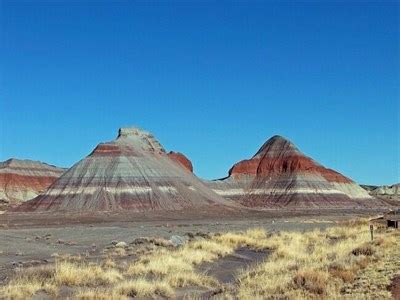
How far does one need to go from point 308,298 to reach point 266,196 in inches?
5353

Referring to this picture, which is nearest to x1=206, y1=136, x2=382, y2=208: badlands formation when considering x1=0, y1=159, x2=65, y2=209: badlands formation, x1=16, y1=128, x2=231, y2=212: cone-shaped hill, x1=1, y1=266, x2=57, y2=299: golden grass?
x1=16, y1=128, x2=231, y2=212: cone-shaped hill

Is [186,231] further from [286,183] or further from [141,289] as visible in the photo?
[286,183]

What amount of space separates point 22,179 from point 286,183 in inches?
2614

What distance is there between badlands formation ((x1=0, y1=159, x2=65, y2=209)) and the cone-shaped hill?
1366 inches

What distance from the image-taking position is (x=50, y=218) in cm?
8644

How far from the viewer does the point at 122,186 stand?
103812mm

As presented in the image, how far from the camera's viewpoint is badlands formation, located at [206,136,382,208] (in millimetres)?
140500

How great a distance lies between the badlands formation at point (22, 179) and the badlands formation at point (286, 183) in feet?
142

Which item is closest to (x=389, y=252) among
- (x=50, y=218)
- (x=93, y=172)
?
(x=50, y=218)

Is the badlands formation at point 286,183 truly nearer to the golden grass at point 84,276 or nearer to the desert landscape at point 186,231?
the desert landscape at point 186,231

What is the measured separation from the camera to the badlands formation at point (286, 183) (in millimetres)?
140500

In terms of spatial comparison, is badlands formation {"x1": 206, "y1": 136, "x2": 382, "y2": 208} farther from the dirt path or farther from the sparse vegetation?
the sparse vegetation

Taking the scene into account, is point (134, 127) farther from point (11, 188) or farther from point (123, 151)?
point (11, 188)

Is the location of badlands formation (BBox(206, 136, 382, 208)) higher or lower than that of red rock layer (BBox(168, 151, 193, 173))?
lower
